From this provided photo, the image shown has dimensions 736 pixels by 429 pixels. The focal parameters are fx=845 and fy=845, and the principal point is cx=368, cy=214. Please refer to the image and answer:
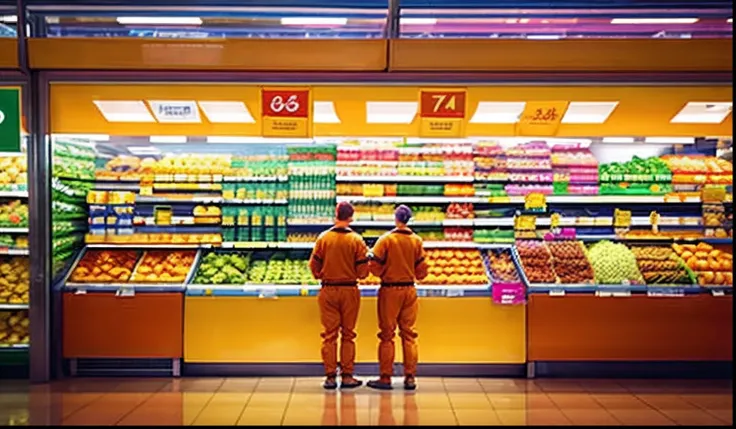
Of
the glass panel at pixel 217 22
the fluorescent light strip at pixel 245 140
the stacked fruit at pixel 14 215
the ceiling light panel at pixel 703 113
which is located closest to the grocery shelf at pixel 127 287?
the stacked fruit at pixel 14 215

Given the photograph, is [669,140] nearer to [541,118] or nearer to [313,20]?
[541,118]

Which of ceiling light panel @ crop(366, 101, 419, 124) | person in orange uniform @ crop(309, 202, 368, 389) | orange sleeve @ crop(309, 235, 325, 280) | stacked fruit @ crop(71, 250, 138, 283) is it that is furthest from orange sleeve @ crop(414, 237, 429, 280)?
stacked fruit @ crop(71, 250, 138, 283)

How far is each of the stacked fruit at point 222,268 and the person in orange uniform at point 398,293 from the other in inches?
60.9

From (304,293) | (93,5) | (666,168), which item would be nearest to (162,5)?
(93,5)

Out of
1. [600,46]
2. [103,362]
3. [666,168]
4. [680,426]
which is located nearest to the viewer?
[680,426]

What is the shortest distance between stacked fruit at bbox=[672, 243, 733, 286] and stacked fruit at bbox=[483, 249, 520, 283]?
Result: 177 cm

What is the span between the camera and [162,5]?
322 inches

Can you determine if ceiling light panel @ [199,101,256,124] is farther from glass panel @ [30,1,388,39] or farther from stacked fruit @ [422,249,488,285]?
stacked fruit @ [422,249,488,285]

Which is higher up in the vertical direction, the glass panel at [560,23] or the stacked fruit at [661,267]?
the glass panel at [560,23]

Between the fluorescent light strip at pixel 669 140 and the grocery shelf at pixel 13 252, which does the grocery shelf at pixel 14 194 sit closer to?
the grocery shelf at pixel 13 252

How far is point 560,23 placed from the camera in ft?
26.9

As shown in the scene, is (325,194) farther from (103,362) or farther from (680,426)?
(680,426)

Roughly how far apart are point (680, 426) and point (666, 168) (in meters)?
3.36

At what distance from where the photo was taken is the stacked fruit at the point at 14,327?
840cm
